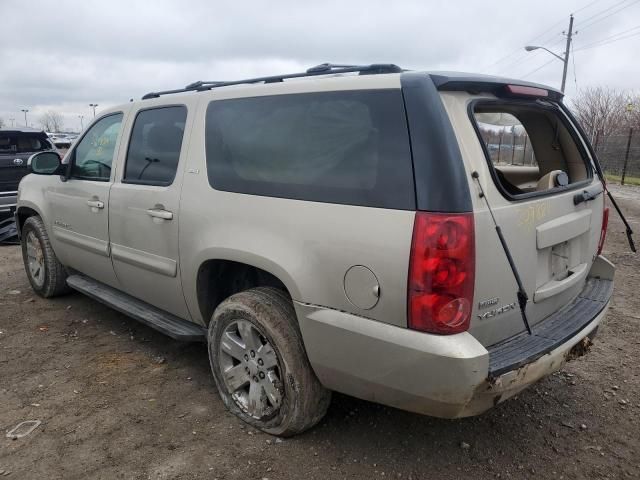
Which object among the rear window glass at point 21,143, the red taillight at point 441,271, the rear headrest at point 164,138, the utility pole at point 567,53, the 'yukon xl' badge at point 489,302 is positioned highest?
the utility pole at point 567,53

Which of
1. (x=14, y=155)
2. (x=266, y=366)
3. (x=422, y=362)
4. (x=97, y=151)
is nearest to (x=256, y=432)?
(x=266, y=366)

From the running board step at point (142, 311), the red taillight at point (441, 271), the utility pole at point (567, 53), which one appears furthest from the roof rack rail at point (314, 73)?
the utility pole at point (567, 53)

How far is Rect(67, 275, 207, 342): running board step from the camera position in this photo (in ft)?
11.0

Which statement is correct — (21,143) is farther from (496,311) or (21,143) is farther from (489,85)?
(496,311)

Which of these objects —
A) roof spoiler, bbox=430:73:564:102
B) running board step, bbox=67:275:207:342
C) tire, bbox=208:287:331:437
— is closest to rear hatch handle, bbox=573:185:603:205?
roof spoiler, bbox=430:73:564:102

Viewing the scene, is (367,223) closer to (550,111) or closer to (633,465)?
(550,111)

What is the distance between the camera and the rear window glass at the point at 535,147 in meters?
3.00

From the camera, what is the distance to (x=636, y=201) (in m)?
13.0

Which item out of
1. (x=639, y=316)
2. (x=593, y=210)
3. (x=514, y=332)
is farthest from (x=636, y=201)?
(x=514, y=332)

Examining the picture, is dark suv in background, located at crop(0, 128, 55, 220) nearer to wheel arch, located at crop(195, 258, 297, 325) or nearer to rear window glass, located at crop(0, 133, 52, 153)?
rear window glass, located at crop(0, 133, 52, 153)

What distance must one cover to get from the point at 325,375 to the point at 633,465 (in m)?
1.63

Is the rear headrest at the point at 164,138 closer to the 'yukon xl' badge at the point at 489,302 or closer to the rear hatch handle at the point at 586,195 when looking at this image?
the 'yukon xl' badge at the point at 489,302

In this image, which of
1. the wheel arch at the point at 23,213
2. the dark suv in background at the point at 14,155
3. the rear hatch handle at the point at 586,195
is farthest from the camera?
the dark suv in background at the point at 14,155

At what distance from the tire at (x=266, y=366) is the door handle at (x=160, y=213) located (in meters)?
0.68
